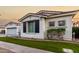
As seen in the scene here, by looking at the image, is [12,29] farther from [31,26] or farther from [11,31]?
[31,26]

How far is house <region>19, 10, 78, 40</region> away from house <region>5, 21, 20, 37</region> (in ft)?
0.38

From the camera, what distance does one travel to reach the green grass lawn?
3.67m

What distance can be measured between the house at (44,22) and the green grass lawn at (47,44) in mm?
136

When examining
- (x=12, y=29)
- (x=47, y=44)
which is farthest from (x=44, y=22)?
(x=12, y=29)

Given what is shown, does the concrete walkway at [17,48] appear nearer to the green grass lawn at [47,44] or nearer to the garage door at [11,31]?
the green grass lawn at [47,44]

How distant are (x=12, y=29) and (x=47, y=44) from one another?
908mm

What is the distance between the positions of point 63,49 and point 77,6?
93 cm

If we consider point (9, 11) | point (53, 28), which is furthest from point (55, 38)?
point (9, 11)

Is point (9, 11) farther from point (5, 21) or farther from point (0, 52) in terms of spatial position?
point (0, 52)

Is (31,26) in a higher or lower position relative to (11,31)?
higher

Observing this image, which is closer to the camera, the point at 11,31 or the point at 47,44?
the point at 47,44

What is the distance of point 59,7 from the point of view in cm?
377

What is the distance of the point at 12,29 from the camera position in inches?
164

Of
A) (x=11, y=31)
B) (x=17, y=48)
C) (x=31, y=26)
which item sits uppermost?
(x=31, y=26)
